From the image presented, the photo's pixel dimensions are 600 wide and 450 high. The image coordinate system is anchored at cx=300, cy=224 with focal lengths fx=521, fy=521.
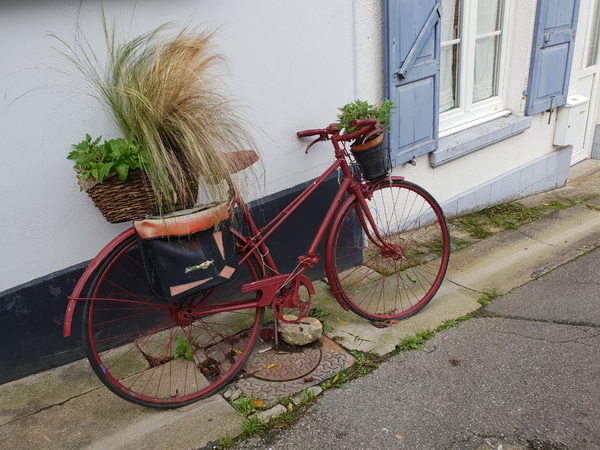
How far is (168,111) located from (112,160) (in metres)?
0.32

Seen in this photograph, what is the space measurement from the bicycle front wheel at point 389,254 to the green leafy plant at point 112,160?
3.84 feet

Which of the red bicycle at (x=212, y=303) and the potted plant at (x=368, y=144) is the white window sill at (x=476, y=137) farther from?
the potted plant at (x=368, y=144)

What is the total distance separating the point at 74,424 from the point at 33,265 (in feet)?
2.67

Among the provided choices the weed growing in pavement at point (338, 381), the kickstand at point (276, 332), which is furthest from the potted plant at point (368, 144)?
the weed growing in pavement at point (338, 381)

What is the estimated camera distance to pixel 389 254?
325 cm

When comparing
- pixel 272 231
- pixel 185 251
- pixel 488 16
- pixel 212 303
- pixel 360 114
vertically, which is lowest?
pixel 212 303

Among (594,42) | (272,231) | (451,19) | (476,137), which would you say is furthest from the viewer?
(594,42)

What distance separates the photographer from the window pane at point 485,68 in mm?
4886

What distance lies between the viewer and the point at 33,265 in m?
2.65

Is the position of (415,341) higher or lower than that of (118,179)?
lower

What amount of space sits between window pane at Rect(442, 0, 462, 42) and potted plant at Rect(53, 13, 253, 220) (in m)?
2.67

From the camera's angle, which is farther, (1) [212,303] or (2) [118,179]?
(1) [212,303]

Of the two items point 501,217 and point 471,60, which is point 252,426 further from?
point 471,60

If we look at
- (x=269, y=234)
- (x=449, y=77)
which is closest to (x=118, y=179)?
(x=269, y=234)
